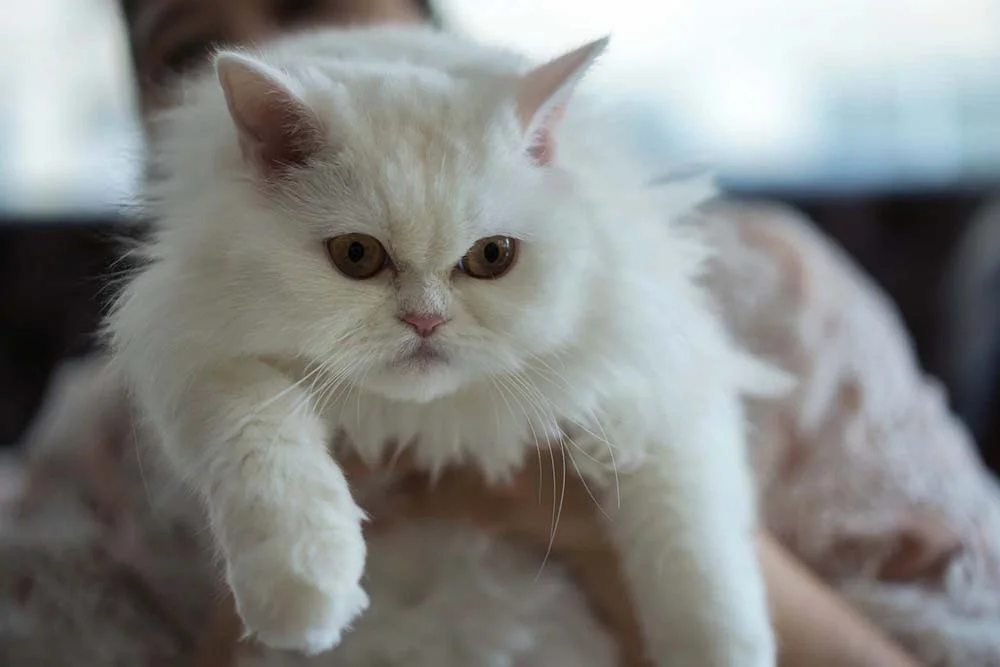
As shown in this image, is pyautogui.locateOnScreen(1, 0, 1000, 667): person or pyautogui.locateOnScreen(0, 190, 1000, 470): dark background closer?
pyautogui.locateOnScreen(1, 0, 1000, 667): person

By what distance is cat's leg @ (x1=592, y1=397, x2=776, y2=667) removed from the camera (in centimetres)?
71

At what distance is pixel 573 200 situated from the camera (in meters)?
0.68

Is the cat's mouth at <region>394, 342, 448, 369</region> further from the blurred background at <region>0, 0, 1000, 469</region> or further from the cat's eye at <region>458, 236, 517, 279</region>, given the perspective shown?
the blurred background at <region>0, 0, 1000, 469</region>

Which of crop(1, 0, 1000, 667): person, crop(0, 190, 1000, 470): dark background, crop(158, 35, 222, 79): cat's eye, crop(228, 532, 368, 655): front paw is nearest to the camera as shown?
crop(228, 532, 368, 655): front paw

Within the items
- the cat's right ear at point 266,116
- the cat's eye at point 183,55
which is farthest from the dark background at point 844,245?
the cat's right ear at point 266,116

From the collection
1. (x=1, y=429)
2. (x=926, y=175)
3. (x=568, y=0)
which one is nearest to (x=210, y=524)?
(x=568, y=0)

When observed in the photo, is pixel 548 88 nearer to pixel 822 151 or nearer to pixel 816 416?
pixel 816 416

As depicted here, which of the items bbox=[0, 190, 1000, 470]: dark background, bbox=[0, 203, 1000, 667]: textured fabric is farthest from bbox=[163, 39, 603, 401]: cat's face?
bbox=[0, 190, 1000, 470]: dark background

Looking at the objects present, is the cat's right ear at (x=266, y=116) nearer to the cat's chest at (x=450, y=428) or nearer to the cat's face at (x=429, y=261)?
the cat's face at (x=429, y=261)

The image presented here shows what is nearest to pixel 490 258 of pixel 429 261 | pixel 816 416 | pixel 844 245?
pixel 429 261

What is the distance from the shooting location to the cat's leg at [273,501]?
53cm

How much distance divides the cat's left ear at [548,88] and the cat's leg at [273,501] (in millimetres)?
283

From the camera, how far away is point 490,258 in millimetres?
632

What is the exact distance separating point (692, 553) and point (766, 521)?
1.38 ft
